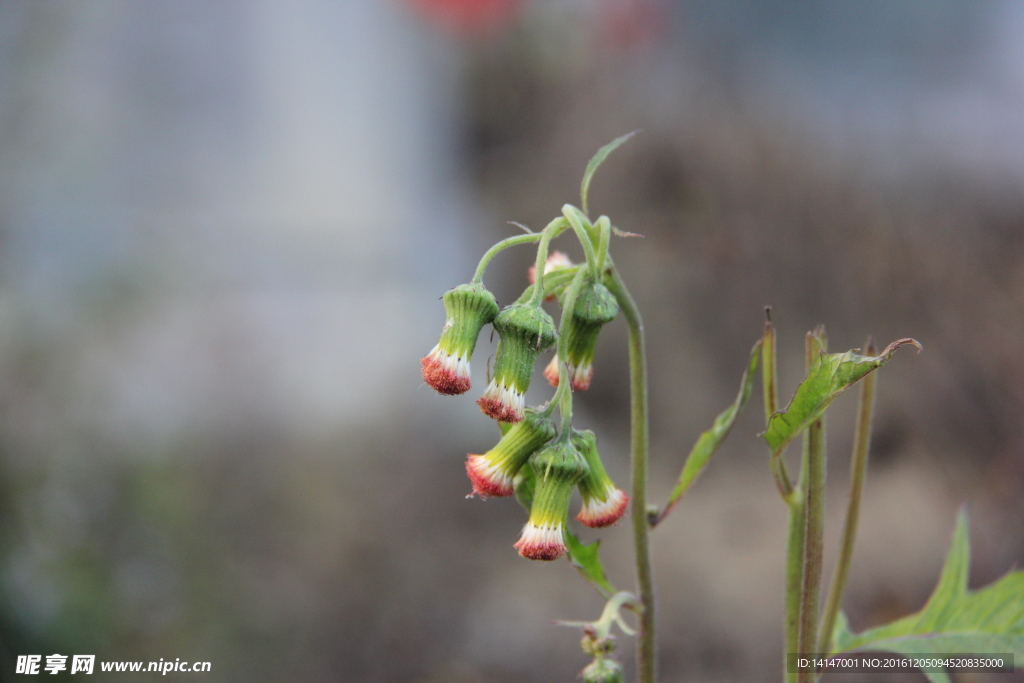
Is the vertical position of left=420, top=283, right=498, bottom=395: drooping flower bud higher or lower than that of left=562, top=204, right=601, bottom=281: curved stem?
lower

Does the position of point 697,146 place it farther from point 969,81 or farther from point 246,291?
point 246,291

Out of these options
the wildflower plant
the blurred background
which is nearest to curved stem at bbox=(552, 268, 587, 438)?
the wildflower plant

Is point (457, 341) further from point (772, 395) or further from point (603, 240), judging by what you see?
point (772, 395)

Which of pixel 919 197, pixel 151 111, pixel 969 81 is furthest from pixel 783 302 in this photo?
pixel 151 111

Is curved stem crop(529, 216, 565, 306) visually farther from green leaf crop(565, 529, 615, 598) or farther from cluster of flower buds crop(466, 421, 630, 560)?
green leaf crop(565, 529, 615, 598)

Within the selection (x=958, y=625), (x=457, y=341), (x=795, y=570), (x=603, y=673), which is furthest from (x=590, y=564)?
(x=958, y=625)
